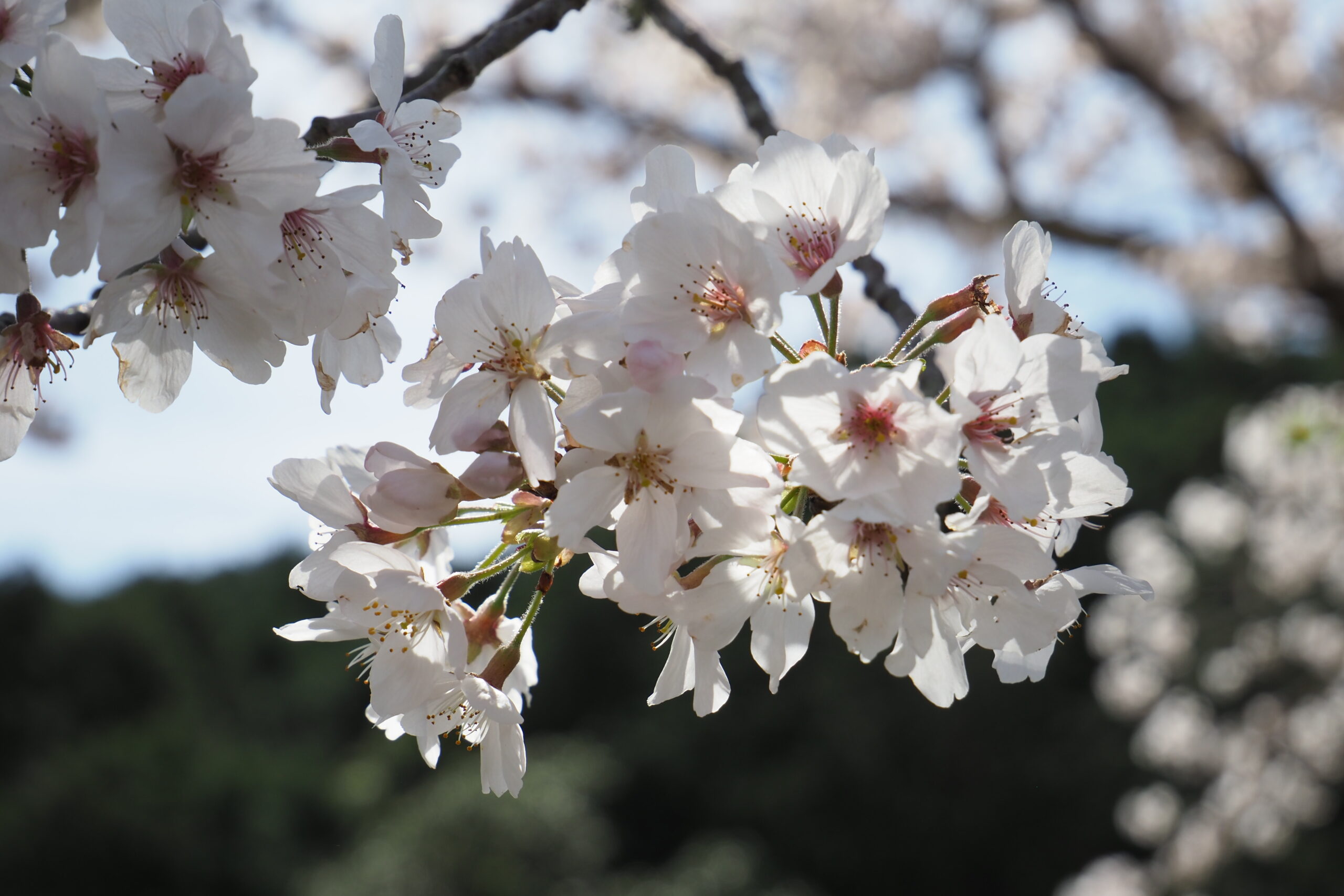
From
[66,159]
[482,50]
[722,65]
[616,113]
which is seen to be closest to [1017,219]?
[616,113]

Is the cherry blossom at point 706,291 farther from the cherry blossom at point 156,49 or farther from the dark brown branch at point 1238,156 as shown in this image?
the dark brown branch at point 1238,156

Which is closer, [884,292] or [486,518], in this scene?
[486,518]

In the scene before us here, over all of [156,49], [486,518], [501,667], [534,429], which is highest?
[156,49]

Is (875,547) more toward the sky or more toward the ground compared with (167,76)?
more toward the ground

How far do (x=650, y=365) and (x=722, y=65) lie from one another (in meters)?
0.89

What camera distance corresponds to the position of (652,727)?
10594 mm

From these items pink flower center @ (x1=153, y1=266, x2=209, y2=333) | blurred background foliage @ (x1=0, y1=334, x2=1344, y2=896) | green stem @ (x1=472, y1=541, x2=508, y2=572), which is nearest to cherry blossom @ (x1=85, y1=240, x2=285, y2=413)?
pink flower center @ (x1=153, y1=266, x2=209, y2=333)

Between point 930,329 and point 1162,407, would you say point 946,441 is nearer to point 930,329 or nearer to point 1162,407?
point 930,329

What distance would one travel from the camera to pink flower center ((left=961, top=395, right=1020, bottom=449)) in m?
0.74

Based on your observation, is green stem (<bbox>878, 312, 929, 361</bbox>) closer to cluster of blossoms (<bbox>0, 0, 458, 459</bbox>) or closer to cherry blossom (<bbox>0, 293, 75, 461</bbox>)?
cluster of blossoms (<bbox>0, 0, 458, 459</bbox>)

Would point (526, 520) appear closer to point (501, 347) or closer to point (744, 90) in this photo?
point (501, 347)

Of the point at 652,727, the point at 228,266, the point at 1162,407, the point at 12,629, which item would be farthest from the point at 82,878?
the point at 1162,407

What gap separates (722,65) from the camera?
1409 millimetres

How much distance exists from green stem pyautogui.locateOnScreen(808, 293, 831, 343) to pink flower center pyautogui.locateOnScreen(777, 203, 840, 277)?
0.06 ft
